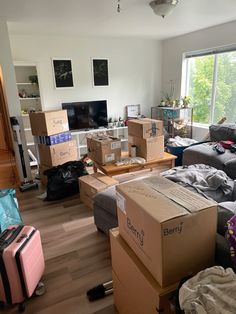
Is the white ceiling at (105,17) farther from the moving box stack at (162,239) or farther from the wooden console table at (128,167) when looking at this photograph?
the moving box stack at (162,239)

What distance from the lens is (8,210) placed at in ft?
6.68

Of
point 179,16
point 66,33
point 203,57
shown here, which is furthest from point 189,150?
point 66,33

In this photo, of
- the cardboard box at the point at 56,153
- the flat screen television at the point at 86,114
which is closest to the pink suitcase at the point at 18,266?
the cardboard box at the point at 56,153

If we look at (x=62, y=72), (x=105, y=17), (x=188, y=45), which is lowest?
(x=62, y=72)

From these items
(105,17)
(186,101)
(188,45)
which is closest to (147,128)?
(105,17)

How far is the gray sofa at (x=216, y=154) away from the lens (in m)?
2.84

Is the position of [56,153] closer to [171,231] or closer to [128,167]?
[128,167]

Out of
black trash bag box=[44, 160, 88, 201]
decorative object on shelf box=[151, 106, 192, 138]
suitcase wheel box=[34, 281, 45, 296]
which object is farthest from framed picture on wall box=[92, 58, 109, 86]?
suitcase wheel box=[34, 281, 45, 296]

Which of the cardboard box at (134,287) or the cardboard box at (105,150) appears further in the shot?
the cardboard box at (105,150)

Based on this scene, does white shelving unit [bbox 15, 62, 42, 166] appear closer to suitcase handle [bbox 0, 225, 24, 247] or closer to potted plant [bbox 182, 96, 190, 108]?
suitcase handle [bbox 0, 225, 24, 247]

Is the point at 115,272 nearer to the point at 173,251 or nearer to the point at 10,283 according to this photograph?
the point at 173,251

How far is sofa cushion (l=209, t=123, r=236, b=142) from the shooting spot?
3346mm

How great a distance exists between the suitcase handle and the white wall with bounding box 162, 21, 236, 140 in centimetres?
384

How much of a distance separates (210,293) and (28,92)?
4.45m
